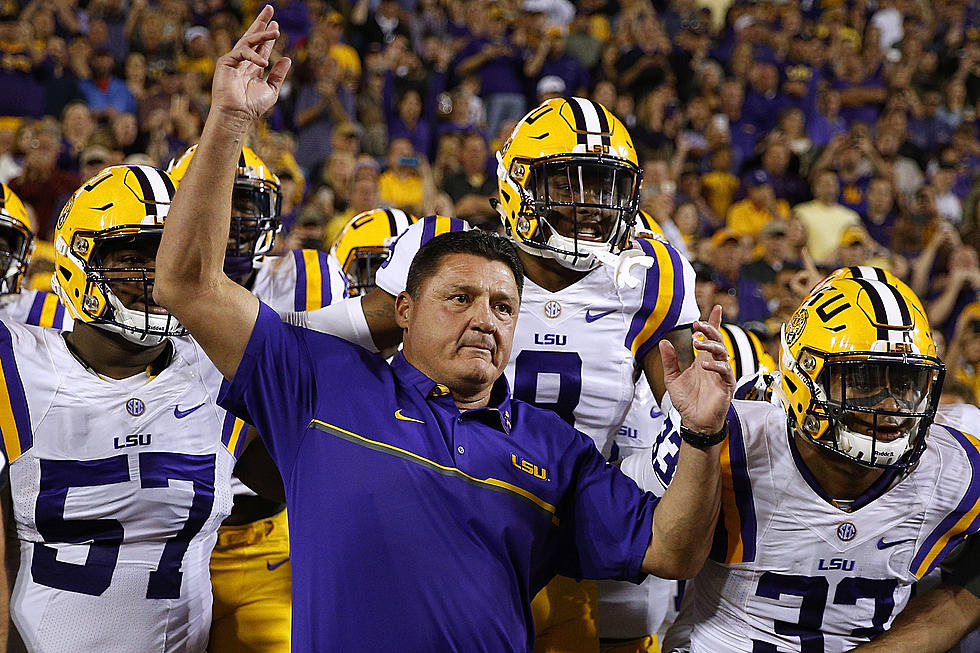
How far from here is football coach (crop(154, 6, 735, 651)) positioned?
2.06 m

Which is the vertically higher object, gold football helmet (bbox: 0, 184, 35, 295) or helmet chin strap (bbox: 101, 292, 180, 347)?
gold football helmet (bbox: 0, 184, 35, 295)

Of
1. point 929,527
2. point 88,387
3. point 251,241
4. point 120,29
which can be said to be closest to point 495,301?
point 88,387

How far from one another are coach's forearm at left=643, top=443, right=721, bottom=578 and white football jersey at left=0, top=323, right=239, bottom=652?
116 centimetres

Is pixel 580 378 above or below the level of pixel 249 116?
below

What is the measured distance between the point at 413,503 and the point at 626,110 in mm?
8564

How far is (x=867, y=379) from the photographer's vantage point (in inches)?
100.0

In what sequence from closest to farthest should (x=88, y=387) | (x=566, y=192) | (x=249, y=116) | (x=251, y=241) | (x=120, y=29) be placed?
(x=249, y=116) < (x=88, y=387) < (x=566, y=192) < (x=251, y=241) < (x=120, y=29)

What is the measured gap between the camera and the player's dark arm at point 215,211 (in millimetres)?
1994

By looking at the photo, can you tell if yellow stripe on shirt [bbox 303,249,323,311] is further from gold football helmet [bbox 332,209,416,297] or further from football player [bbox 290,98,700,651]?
football player [bbox 290,98,700,651]

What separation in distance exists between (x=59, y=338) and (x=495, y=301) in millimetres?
1144

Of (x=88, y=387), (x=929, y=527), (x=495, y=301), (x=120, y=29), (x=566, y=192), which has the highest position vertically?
(x=120, y=29)

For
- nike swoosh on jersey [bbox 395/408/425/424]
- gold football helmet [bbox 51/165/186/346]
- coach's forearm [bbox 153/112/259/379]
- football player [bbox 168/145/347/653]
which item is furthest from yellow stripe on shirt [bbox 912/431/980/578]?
gold football helmet [bbox 51/165/186/346]

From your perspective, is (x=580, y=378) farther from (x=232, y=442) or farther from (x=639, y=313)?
(x=232, y=442)

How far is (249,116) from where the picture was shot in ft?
6.75
